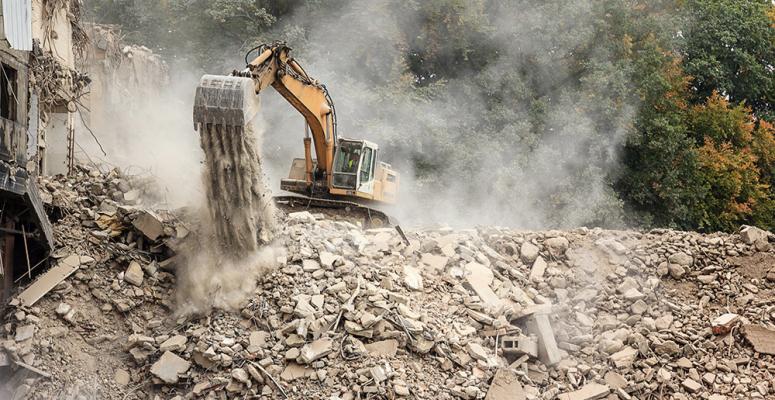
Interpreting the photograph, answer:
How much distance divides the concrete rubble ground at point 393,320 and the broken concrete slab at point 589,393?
0.06ft

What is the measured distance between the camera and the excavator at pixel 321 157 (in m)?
10.9

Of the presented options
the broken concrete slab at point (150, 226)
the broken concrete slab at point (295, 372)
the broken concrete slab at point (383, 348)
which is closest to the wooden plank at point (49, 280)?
the broken concrete slab at point (150, 226)

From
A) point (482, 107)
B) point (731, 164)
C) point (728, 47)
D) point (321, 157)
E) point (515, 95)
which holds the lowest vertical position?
point (321, 157)

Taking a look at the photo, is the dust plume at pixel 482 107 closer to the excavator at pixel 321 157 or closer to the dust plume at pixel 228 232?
the excavator at pixel 321 157

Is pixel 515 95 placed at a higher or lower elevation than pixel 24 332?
higher

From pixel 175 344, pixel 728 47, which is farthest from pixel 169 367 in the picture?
pixel 728 47

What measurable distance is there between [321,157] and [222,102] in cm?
390

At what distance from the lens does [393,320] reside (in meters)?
9.24

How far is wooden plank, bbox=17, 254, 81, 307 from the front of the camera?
9.02 metres

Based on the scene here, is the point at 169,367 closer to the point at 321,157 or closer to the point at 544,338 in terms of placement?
the point at 544,338

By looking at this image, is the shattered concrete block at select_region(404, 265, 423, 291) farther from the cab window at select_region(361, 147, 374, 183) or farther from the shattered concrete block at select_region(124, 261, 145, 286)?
the shattered concrete block at select_region(124, 261, 145, 286)

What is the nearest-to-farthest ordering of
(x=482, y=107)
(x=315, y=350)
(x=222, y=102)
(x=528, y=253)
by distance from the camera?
(x=315, y=350), (x=222, y=102), (x=528, y=253), (x=482, y=107)

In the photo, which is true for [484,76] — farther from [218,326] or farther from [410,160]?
[218,326]

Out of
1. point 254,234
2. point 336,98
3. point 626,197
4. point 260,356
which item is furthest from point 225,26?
point 260,356
